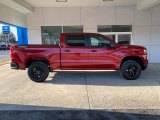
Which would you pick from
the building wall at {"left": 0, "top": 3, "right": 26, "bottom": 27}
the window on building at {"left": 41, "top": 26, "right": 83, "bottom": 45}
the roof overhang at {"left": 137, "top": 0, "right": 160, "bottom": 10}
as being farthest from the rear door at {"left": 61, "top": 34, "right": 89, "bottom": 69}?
the window on building at {"left": 41, "top": 26, "right": 83, "bottom": 45}

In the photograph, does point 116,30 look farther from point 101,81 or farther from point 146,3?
point 101,81

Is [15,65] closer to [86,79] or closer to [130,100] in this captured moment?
[86,79]

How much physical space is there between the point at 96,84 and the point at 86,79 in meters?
1.03

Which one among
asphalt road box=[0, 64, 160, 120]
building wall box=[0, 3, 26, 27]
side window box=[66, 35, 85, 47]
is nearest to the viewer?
asphalt road box=[0, 64, 160, 120]

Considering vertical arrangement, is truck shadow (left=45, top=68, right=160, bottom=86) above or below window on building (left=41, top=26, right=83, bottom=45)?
below

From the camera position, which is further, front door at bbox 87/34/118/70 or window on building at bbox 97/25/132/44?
window on building at bbox 97/25/132/44

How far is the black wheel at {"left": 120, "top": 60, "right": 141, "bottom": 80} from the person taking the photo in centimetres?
863

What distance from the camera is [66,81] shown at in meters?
8.65

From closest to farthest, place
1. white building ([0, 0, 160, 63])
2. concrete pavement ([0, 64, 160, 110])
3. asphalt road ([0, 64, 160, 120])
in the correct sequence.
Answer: asphalt road ([0, 64, 160, 120]), concrete pavement ([0, 64, 160, 110]), white building ([0, 0, 160, 63])

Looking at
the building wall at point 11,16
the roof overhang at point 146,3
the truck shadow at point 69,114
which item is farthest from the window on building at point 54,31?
the truck shadow at point 69,114

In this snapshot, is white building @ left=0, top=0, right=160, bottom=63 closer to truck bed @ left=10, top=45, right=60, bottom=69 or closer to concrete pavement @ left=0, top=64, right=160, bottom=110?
concrete pavement @ left=0, top=64, right=160, bottom=110

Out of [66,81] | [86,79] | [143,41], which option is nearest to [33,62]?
[66,81]

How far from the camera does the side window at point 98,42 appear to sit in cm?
875

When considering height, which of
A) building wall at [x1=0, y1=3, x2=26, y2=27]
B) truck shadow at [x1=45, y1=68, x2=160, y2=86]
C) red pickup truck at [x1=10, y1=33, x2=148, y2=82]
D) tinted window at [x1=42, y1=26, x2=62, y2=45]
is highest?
building wall at [x1=0, y1=3, x2=26, y2=27]
